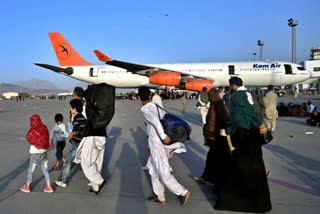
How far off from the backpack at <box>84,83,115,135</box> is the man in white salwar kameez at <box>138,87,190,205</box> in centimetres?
68

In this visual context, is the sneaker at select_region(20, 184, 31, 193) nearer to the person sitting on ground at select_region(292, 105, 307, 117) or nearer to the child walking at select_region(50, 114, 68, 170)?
the child walking at select_region(50, 114, 68, 170)

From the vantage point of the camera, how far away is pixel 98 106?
451 centimetres

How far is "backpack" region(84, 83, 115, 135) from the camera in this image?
4.49 m

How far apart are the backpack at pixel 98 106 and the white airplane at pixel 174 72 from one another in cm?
1976

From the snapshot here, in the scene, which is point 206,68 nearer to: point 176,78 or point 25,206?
point 176,78

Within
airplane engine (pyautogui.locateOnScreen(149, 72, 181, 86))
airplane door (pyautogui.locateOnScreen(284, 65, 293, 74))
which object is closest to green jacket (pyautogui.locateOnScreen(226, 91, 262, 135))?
airplane engine (pyautogui.locateOnScreen(149, 72, 181, 86))

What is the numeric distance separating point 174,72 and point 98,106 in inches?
887

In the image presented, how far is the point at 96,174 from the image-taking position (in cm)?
444

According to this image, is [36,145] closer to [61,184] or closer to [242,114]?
[61,184]

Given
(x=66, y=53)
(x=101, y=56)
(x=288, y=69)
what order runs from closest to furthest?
(x=288, y=69) → (x=101, y=56) → (x=66, y=53)

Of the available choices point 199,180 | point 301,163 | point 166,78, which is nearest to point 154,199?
point 199,180

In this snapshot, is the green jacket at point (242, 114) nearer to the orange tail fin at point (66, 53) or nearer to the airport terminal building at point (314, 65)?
the orange tail fin at point (66, 53)

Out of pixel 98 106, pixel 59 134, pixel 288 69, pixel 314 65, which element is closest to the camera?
pixel 98 106

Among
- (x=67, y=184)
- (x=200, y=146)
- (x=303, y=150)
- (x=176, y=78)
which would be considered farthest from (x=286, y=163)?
(x=176, y=78)
